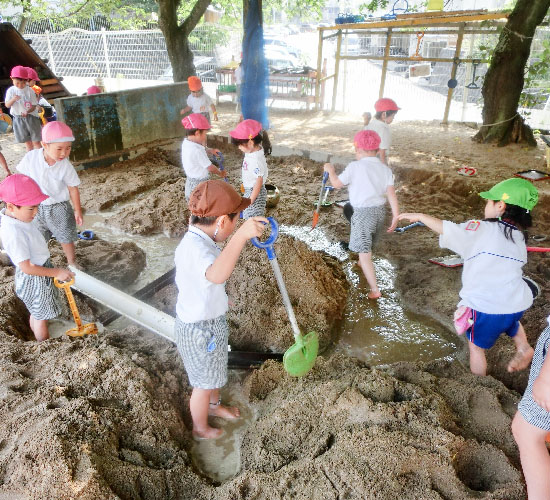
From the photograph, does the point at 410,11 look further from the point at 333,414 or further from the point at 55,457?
the point at 55,457

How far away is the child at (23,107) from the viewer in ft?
Result: 23.5

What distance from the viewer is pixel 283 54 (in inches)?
736

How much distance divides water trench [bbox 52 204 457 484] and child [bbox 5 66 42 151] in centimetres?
376

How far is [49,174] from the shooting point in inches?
145

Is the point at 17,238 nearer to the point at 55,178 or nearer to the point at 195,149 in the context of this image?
the point at 55,178

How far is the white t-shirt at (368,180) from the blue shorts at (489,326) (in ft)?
4.93

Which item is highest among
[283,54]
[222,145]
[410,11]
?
[410,11]

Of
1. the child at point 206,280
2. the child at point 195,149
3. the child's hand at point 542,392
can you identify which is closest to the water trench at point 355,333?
the child at point 206,280

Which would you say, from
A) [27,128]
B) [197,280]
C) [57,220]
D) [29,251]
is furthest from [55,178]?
[27,128]

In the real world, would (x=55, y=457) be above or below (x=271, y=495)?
above

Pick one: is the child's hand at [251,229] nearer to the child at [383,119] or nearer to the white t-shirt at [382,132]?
the child at [383,119]

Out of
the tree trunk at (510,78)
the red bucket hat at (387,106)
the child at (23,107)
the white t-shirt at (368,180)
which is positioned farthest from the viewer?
the tree trunk at (510,78)

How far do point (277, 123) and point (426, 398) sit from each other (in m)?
10.0

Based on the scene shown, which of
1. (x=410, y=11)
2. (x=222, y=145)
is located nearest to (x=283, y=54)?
(x=410, y=11)
